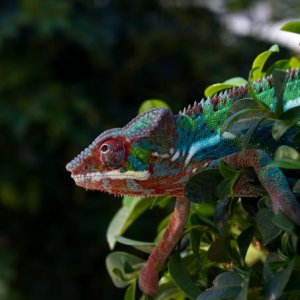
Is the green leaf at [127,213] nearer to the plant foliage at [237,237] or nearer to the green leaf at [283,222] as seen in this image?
the plant foliage at [237,237]

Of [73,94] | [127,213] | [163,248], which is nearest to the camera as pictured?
[163,248]

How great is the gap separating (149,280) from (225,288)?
0.20m

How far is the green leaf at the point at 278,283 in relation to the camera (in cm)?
50

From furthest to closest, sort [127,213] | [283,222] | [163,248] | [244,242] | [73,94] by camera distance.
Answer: [73,94] → [127,213] → [163,248] → [244,242] → [283,222]

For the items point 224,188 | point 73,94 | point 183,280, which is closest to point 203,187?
point 224,188

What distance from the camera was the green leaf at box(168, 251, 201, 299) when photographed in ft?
2.20

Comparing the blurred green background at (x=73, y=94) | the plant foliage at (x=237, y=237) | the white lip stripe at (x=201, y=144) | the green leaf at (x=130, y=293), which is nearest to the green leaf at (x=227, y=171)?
the plant foliage at (x=237, y=237)

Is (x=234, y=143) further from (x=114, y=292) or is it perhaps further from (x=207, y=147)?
(x=114, y=292)

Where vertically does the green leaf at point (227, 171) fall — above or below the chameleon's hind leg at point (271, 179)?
above

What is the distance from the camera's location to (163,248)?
728 mm

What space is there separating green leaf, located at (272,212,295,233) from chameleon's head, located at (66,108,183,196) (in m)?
0.19

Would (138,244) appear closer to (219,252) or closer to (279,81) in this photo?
(219,252)

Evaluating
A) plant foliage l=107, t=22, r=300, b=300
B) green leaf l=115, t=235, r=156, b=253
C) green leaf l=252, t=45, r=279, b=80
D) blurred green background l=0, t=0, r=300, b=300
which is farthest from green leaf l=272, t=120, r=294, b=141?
blurred green background l=0, t=0, r=300, b=300

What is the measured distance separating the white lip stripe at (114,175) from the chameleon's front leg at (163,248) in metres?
0.05
